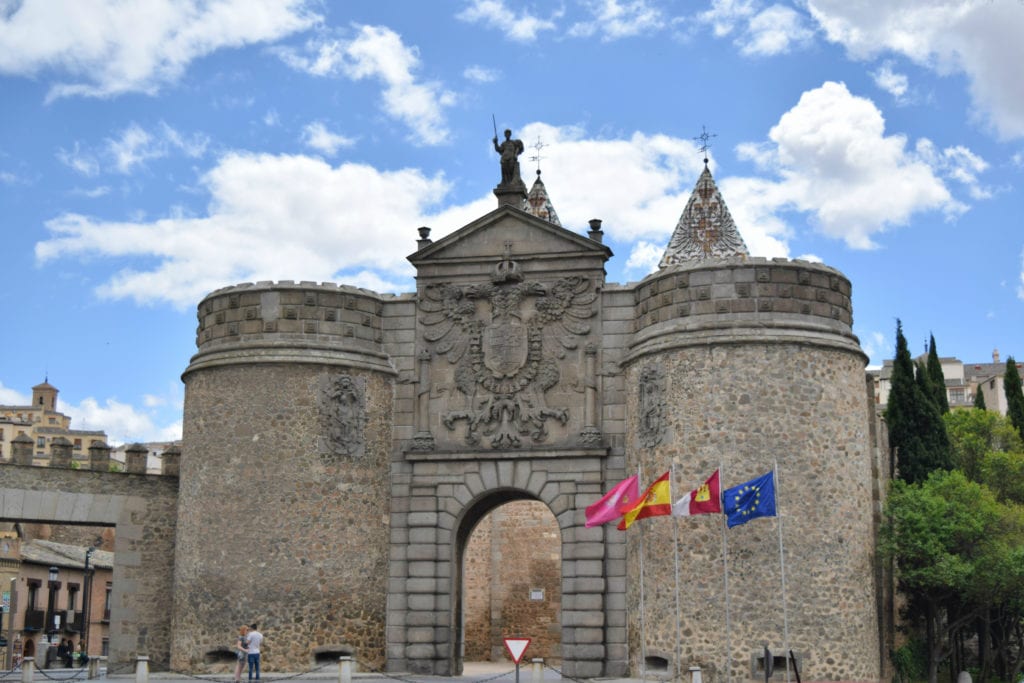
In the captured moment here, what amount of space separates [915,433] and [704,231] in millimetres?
13694

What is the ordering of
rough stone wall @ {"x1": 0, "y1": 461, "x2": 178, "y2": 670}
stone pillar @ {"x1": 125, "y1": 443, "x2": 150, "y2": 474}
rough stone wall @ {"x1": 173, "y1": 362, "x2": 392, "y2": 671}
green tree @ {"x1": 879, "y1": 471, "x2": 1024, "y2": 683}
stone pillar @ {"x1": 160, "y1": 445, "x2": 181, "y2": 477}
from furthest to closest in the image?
stone pillar @ {"x1": 160, "y1": 445, "x2": 181, "y2": 477}
stone pillar @ {"x1": 125, "y1": 443, "x2": 150, "y2": 474}
rough stone wall @ {"x1": 0, "y1": 461, "x2": 178, "y2": 670}
rough stone wall @ {"x1": 173, "y1": 362, "x2": 392, "y2": 671}
green tree @ {"x1": 879, "y1": 471, "x2": 1024, "y2": 683}

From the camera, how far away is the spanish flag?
25828 mm

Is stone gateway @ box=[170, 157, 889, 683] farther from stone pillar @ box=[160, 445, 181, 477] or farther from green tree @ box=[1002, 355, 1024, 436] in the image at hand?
green tree @ box=[1002, 355, 1024, 436]

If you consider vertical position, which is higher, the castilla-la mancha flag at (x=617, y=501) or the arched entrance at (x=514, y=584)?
the castilla-la mancha flag at (x=617, y=501)

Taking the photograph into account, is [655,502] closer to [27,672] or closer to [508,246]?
[508,246]

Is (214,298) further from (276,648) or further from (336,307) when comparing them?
(276,648)

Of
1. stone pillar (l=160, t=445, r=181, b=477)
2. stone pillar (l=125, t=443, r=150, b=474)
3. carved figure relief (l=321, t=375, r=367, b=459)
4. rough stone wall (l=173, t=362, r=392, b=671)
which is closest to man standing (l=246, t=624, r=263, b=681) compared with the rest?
rough stone wall (l=173, t=362, r=392, b=671)

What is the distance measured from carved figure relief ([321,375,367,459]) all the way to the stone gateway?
0.05 meters

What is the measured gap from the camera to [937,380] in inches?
1671

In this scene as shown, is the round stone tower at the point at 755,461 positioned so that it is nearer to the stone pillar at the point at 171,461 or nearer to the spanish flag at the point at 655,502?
the spanish flag at the point at 655,502

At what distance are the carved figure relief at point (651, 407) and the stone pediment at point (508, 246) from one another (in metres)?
3.26

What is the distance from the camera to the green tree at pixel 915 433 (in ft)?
107

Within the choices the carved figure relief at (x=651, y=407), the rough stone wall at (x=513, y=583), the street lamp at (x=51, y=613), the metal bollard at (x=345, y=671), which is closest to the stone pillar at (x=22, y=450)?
the metal bollard at (x=345, y=671)

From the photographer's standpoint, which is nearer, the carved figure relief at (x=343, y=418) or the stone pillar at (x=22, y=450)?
the carved figure relief at (x=343, y=418)
